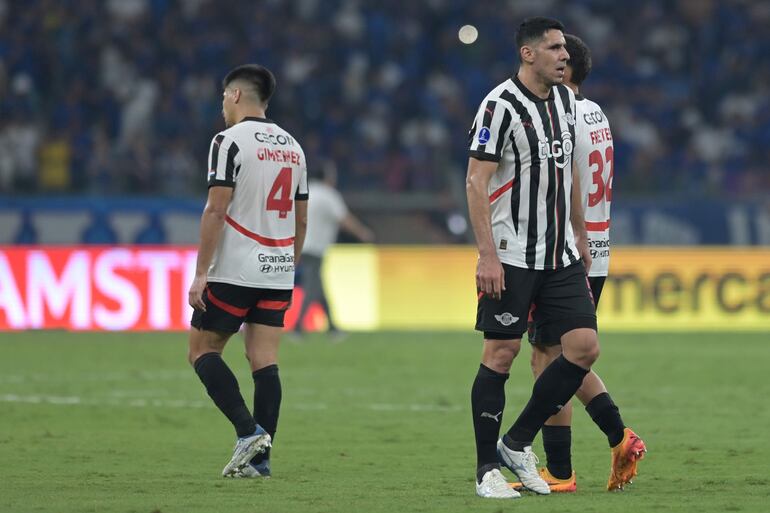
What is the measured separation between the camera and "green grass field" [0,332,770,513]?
7.16 metres

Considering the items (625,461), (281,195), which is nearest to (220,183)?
(281,195)

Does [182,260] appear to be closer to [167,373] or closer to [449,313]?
[449,313]

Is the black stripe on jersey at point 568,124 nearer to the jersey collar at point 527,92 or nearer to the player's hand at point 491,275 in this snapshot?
the jersey collar at point 527,92

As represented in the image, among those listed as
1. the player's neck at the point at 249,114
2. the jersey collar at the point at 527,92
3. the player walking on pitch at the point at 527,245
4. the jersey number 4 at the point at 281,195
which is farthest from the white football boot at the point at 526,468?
the player's neck at the point at 249,114

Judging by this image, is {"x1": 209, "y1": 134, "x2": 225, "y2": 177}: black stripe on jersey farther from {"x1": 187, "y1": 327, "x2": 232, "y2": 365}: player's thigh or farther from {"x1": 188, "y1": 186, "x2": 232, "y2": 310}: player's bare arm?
{"x1": 187, "y1": 327, "x2": 232, "y2": 365}: player's thigh

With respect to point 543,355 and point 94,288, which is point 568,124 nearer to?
point 543,355

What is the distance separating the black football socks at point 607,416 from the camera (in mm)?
7648

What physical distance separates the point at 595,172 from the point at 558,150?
0.77 m

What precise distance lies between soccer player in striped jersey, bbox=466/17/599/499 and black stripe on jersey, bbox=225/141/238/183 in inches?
58.5

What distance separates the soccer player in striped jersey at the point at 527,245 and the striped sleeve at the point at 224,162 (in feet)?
4.88

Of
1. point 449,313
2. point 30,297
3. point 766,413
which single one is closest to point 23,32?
point 30,297

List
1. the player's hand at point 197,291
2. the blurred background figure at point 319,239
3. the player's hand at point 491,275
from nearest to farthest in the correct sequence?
the player's hand at point 491,275 → the player's hand at point 197,291 → the blurred background figure at point 319,239

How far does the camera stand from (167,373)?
14867 millimetres

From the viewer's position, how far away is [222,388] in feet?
26.8
